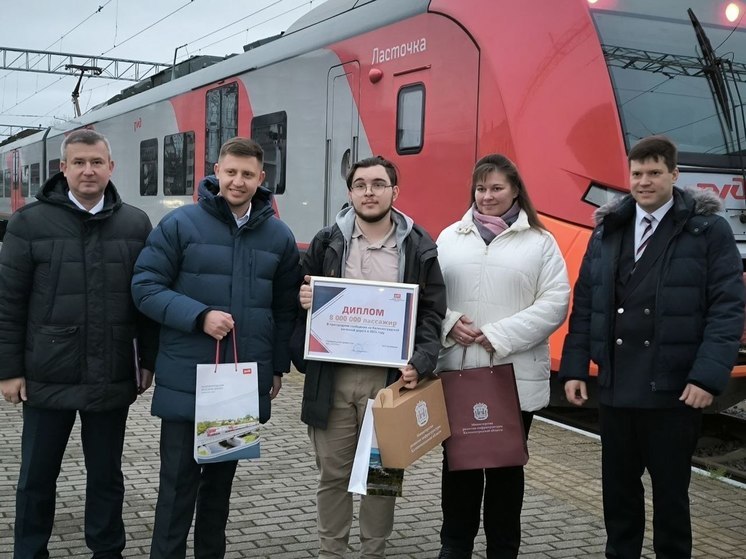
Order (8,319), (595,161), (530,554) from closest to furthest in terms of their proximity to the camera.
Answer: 1. (8,319)
2. (530,554)
3. (595,161)

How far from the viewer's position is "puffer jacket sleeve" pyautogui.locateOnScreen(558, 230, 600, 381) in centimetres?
360

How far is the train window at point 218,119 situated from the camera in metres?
10.3

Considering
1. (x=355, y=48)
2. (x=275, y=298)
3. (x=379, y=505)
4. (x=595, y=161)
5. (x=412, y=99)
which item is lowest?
(x=379, y=505)

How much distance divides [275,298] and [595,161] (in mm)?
2879

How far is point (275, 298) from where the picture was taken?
366 centimetres

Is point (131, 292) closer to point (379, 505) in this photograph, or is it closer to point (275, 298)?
point (275, 298)

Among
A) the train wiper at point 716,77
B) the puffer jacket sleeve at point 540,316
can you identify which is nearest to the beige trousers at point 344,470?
the puffer jacket sleeve at point 540,316

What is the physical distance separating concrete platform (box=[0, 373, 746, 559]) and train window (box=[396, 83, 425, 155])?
245 cm

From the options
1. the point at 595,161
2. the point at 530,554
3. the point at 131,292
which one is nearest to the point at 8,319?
the point at 131,292

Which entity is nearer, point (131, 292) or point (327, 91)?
point (131, 292)

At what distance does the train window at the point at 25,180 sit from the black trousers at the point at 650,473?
23.3 metres

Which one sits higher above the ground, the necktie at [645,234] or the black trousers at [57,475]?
the necktie at [645,234]

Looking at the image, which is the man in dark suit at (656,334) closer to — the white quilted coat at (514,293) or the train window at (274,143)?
the white quilted coat at (514,293)

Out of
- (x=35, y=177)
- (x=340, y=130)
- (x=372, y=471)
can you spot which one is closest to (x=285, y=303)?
(x=372, y=471)
